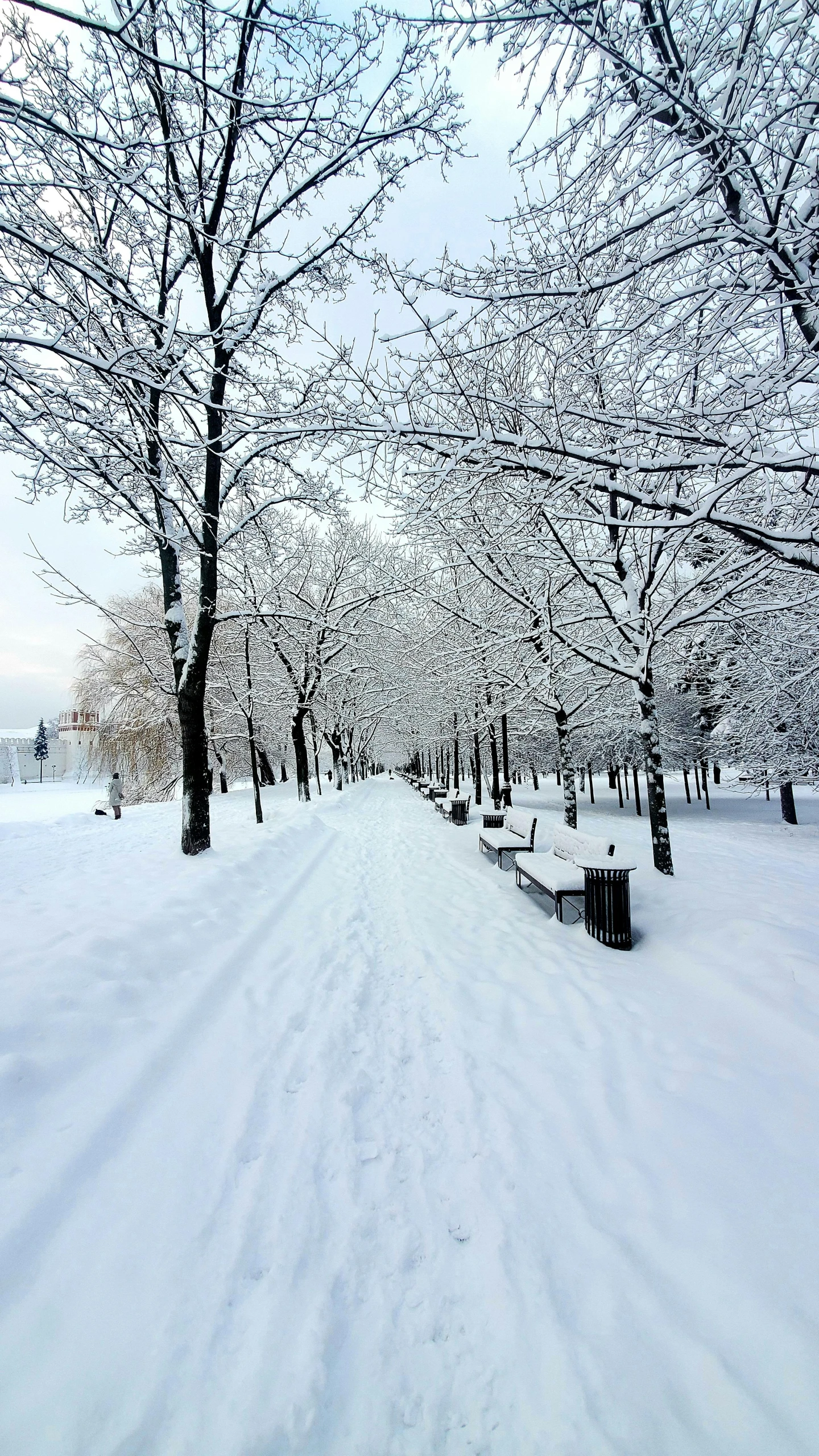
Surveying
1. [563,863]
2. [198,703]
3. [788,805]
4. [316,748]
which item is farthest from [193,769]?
[788,805]

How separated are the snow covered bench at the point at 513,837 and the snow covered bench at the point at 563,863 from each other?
1.01 m

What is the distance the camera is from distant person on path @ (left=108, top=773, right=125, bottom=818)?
16.4 meters

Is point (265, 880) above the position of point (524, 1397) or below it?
above

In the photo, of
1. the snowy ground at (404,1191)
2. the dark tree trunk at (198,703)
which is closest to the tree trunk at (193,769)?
the dark tree trunk at (198,703)

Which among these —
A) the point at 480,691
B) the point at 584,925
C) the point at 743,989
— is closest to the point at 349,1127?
the point at 743,989

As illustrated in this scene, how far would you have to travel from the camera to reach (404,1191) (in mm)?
2475

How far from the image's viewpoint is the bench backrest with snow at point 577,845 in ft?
19.3

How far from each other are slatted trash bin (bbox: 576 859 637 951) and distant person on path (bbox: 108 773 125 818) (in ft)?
50.3

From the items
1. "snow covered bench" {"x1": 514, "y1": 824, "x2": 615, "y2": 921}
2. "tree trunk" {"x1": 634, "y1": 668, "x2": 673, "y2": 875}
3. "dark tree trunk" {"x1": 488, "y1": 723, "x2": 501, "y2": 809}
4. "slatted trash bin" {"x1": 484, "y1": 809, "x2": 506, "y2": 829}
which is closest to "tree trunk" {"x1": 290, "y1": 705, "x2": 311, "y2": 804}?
"dark tree trunk" {"x1": 488, "y1": 723, "x2": 501, "y2": 809}

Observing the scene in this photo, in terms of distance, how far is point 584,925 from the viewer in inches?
235

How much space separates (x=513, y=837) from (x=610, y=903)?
13.9ft

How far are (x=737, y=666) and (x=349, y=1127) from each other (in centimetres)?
1360

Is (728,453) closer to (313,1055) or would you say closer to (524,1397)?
(524,1397)

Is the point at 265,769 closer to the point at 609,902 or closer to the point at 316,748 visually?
the point at 316,748
